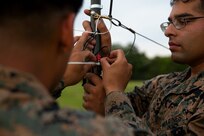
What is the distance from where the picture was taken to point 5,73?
52.7 inches

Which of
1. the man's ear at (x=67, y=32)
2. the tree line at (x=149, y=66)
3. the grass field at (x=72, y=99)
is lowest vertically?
the tree line at (x=149, y=66)

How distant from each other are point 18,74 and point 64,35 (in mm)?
203

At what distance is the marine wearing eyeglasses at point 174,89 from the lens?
259 cm

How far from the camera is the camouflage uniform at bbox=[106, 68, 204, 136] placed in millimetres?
2613

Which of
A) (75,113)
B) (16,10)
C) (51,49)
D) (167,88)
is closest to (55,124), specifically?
(75,113)

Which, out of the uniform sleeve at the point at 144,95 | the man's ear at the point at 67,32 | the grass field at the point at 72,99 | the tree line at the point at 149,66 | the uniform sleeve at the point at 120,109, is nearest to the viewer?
the man's ear at the point at 67,32

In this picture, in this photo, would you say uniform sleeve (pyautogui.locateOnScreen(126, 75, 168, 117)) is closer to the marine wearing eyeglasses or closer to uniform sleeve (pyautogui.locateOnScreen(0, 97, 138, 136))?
the marine wearing eyeglasses

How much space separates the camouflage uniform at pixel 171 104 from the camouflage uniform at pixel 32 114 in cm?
96

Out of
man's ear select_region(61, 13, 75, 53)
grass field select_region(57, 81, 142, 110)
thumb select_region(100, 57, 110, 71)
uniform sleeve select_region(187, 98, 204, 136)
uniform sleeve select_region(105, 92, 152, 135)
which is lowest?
grass field select_region(57, 81, 142, 110)

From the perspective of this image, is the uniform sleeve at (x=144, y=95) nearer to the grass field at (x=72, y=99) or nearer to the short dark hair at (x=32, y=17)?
the short dark hair at (x=32, y=17)

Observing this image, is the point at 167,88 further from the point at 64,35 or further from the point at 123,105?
the point at 64,35

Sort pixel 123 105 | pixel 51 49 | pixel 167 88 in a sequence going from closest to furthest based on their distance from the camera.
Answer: pixel 51 49
pixel 123 105
pixel 167 88

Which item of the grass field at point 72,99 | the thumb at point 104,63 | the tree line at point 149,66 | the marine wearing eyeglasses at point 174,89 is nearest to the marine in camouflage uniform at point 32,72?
the marine wearing eyeglasses at point 174,89

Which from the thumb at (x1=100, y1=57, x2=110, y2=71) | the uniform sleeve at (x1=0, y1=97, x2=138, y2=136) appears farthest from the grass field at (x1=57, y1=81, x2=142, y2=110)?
the uniform sleeve at (x1=0, y1=97, x2=138, y2=136)
